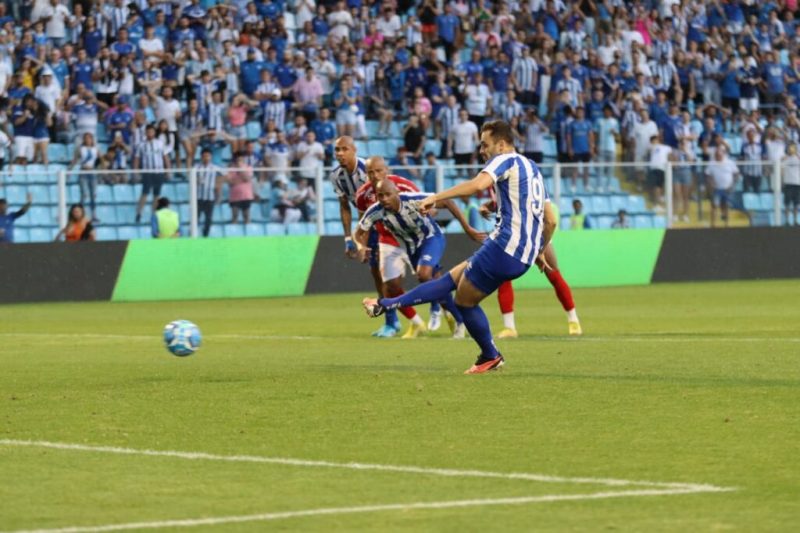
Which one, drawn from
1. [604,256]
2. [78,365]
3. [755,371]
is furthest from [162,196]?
[755,371]

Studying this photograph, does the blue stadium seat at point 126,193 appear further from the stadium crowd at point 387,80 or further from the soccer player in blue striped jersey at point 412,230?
the soccer player in blue striped jersey at point 412,230

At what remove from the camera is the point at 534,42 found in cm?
3588

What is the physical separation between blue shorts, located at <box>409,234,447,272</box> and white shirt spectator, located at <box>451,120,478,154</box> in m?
14.3

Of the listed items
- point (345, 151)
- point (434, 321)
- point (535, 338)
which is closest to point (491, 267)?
point (535, 338)

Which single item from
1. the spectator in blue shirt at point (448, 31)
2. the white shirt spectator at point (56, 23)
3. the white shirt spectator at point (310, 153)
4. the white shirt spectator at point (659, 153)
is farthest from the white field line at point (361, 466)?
the spectator in blue shirt at point (448, 31)

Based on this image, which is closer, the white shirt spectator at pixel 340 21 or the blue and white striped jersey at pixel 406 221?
the blue and white striped jersey at pixel 406 221

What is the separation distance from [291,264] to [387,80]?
19.3ft

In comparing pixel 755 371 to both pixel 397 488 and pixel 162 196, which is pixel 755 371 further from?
pixel 162 196

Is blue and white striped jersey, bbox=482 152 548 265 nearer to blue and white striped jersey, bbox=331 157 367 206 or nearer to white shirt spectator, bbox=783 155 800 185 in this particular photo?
blue and white striped jersey, bbox=331 157 367 206

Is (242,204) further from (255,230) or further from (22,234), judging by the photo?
(22,234)

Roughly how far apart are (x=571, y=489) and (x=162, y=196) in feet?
66.4

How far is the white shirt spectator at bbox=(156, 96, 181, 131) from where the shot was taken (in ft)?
95.9

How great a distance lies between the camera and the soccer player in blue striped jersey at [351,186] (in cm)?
1800

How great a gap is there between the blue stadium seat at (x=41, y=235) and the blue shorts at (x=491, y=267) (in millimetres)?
14671
